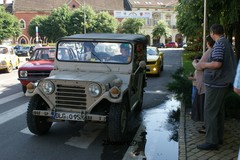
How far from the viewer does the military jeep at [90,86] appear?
6582 mm

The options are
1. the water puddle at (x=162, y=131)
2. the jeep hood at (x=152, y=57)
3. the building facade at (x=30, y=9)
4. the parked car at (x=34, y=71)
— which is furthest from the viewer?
the building facade at (x=30, y=9)

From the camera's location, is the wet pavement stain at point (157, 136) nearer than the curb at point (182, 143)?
No

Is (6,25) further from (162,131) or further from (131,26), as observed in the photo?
(162,131)

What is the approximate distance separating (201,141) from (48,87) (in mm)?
2950

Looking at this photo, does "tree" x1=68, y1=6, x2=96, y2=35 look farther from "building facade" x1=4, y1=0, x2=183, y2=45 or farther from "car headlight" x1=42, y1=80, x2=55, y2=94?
"car headlight" x1=42, y1=80, x2=55, y2=94

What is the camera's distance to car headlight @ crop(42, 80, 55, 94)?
6784 millimetres

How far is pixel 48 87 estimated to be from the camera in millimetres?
6809

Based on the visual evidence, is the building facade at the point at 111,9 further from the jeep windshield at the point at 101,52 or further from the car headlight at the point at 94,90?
the car headlight at the point at 94,90

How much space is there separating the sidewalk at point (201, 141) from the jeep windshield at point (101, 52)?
6.23 feet

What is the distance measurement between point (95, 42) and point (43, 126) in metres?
2.08

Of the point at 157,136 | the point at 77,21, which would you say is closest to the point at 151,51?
the point at 157,136

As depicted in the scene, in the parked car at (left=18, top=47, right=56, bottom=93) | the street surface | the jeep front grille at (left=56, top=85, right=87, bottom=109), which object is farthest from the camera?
the parked car at (left=18, top=47, right=56, bottom=93)

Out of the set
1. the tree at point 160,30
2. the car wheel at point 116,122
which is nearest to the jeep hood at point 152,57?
the car wheel at point 116,122

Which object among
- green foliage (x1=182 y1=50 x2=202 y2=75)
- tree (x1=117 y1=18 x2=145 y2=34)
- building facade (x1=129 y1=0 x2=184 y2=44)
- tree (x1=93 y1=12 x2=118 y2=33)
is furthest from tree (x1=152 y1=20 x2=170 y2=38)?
green foliage (x1=182 y1=50 x2=202 y2=75)
